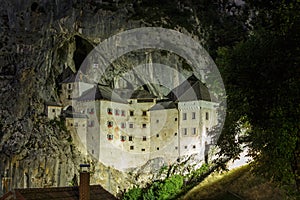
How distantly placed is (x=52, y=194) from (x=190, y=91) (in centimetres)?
4187

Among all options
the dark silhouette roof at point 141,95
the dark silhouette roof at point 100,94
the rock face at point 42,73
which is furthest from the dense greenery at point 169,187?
the dark silhouette roof at point 100,94

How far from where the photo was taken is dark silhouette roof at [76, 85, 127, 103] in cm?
6034

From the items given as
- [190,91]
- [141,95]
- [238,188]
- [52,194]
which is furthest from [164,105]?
[52,194]

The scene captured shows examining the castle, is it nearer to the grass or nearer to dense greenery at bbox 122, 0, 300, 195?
the grass

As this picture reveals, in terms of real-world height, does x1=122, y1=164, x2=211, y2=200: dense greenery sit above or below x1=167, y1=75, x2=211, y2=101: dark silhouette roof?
below

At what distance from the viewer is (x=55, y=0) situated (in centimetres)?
6569

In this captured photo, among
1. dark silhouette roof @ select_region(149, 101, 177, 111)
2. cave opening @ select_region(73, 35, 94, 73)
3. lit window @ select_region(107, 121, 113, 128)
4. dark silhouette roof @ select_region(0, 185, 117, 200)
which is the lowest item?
dark silhouette roof @ select_region(0, 185, 117, 200)

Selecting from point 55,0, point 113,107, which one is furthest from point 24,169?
point 55,0

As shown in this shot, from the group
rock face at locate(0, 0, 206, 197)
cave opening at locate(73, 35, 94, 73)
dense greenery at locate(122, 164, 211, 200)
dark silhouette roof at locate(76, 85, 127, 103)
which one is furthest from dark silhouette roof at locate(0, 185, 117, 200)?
cave opening at locate(73, 35, 94, 73)

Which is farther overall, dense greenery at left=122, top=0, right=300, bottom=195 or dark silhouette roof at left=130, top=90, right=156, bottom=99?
dark silhouette roof at left=130, top=90, right=156, bottom=99

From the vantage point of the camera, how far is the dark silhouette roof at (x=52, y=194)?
16.8 metres

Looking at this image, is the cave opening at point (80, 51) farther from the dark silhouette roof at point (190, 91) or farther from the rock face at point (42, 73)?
the dark silhouette roof at point (190, 91)

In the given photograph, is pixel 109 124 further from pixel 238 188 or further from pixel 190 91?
pixel 238 188

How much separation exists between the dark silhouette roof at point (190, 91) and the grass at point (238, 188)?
679 inches
